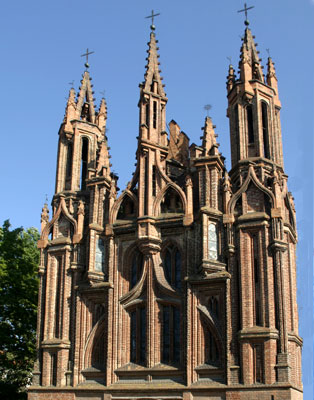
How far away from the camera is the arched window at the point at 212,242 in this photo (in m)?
24.2

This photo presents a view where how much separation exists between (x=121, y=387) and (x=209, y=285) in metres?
5.46

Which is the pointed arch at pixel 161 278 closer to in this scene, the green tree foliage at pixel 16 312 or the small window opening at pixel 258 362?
the small window opening at pixel 258 362

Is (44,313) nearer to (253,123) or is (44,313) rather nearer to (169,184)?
(169,184)

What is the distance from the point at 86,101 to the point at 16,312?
12482mm

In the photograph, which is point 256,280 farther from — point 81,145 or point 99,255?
point 81,145

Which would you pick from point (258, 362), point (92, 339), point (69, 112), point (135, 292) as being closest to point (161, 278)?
point (135, 292)

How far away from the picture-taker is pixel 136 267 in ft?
86.7

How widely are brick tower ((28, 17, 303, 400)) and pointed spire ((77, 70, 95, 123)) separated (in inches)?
131

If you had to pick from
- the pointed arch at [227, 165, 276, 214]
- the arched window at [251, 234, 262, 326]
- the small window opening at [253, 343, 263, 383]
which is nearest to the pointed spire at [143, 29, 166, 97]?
the pointed arch at [227, 165, 276, 214]

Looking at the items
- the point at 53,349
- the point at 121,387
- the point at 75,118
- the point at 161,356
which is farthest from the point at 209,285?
the point at 75,118

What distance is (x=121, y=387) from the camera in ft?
79.1

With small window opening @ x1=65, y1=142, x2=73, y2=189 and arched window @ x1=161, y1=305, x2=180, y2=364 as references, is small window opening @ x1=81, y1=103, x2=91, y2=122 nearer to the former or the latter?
small window opening @ x1=65, y1=142, x2=73, y2=189

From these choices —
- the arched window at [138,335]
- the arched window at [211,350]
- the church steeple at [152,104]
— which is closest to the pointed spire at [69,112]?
the church steeple at [152,104]

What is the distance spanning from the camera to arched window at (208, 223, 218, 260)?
24.2m
